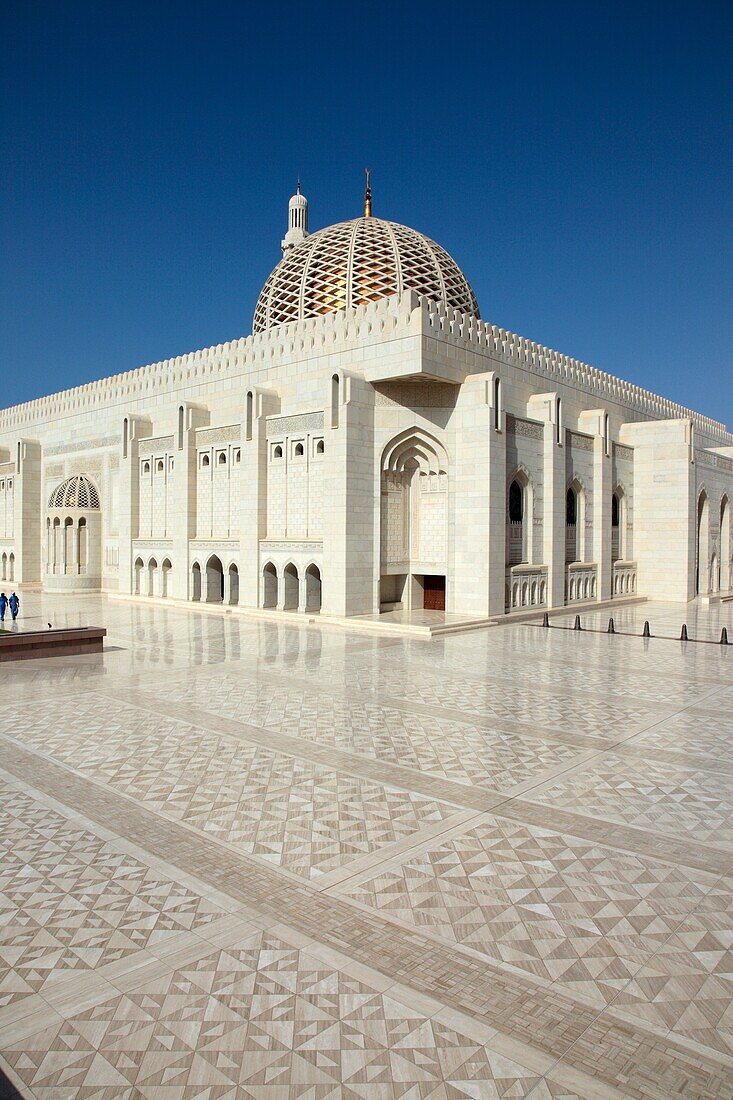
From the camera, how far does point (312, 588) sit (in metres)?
15.2

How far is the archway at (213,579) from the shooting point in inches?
685

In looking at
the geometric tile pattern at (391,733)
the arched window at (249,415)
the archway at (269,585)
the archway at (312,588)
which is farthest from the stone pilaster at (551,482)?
the geometric tile pattern at (391,733)

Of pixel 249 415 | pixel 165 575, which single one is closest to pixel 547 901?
pixel 249 415

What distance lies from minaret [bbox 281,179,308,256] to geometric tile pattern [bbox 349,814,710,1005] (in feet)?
89.7

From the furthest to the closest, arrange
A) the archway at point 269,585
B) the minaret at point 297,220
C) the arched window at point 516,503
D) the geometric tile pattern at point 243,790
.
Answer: the minaret at point 297,220
the archway at point 269,585
the arched window at point 516,503
the geometric tile pattern at point 243,790

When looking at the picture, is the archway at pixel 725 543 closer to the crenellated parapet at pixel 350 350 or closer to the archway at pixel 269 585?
the crenellated parapet at pixel 350 350

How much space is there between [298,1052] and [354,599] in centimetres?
1162

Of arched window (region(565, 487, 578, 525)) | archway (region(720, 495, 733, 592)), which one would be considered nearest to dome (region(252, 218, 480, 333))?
arched window (region(565, 487, 578, 525))

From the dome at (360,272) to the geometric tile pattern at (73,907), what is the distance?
14.9 meters

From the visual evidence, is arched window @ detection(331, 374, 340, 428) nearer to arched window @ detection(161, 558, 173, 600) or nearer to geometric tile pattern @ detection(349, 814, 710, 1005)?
arched window @ detection(161, 558, 173, 600)

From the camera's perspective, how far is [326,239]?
18.7 m

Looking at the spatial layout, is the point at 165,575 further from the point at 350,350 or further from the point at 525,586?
the point at 525,586

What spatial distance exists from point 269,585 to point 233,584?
1315 mm

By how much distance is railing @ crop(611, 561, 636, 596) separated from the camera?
19203mm
